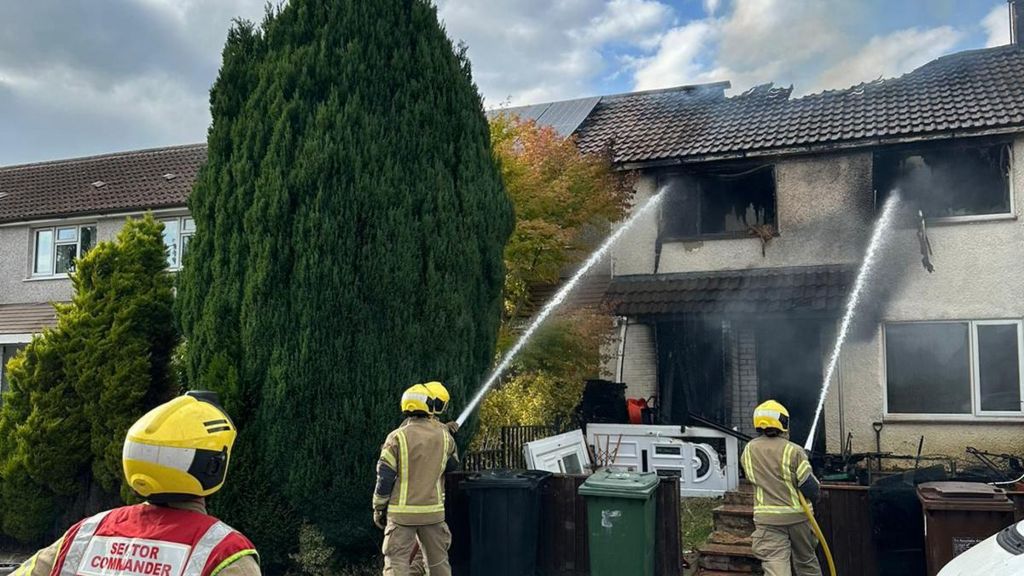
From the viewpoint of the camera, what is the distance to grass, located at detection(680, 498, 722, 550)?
8203 mm

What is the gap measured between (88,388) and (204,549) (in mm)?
7123

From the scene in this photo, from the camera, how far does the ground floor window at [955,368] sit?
10812 mm

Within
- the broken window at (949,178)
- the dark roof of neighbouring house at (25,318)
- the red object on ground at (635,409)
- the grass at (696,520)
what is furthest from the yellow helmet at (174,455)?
the dark roof of neighbouring house at (25,318)

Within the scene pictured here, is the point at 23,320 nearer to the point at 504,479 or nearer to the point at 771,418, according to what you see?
the point at 504,479

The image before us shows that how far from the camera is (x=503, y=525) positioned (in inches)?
262

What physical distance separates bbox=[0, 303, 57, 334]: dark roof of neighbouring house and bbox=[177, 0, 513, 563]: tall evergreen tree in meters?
10.9

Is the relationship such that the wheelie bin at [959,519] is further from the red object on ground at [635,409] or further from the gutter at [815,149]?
the gutter at [815,149]

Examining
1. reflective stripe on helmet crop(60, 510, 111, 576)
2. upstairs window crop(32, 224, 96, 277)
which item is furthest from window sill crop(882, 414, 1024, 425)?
upstairs window crop(32, 224, 96, 277)

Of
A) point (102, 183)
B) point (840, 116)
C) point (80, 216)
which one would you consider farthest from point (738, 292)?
point (102, 183)

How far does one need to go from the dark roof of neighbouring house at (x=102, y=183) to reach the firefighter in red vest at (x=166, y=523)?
51.0 feet

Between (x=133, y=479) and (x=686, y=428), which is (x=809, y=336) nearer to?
(x=686, y=428)

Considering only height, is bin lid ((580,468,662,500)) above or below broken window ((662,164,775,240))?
below

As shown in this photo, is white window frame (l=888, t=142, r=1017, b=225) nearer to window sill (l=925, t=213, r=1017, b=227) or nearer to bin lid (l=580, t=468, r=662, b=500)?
window sill (l=925, t=213, r=1017, b=227)

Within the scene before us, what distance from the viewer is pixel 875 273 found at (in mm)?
11391
